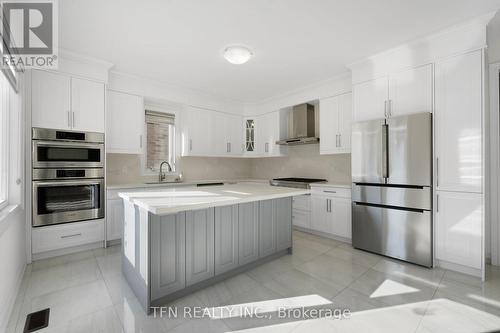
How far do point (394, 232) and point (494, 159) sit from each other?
54.4 inches

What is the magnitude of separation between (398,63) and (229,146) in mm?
3232

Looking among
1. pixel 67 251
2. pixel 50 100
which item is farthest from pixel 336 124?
pixel 67 251

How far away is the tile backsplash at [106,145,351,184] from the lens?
3.75m

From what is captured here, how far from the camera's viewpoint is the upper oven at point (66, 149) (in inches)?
103

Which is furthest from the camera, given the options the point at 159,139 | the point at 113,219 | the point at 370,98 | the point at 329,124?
the point at 159,139

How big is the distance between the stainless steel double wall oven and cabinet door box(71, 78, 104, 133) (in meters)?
0.11

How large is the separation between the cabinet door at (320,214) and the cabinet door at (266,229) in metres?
1.23

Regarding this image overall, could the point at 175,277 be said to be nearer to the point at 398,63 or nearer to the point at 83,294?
the point at 83,294

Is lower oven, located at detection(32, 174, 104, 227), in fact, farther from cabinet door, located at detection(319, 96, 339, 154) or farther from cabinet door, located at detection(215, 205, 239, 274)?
cabinet door, located at detection(319, 96, 339, 154)

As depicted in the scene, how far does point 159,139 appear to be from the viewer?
422cm

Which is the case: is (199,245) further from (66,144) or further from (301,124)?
(301,124)

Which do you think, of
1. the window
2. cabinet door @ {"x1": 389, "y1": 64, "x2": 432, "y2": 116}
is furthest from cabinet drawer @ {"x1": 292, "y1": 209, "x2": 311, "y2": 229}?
the window

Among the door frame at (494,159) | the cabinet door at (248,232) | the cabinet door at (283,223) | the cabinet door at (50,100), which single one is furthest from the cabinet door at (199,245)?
the door frame at (494,159)

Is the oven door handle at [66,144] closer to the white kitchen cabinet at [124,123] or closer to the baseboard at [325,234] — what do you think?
the white kitchen cabinet at [124,123]
